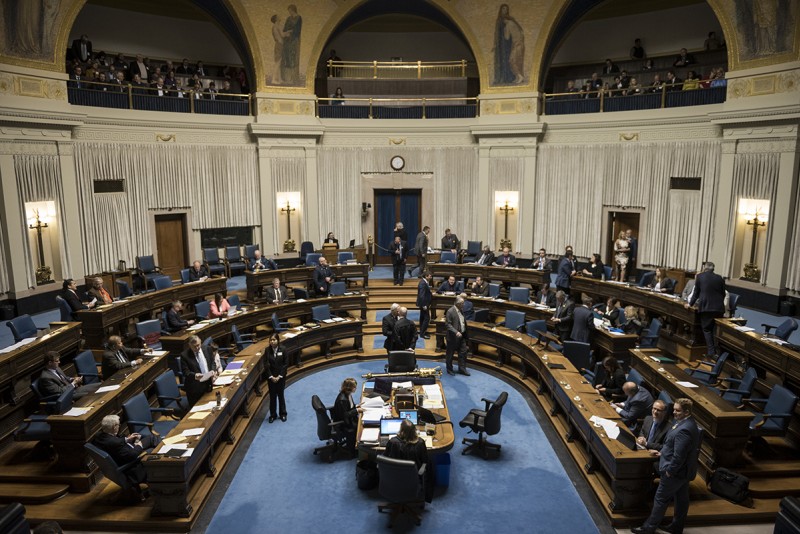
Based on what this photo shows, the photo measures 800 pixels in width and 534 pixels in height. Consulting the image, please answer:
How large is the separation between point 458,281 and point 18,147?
446 inches

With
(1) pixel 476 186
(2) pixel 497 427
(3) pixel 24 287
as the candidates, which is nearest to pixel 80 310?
(3) pixel 24 287

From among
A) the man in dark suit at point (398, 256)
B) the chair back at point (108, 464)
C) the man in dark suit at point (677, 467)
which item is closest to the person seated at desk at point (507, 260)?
the man in dark suit at point (398, 256)

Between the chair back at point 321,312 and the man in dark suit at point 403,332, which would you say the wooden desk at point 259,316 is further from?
the man in dark suit at point 403,332

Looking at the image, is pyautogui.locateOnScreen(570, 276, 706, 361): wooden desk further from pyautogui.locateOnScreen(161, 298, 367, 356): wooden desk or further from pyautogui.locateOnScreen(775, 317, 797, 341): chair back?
pyautogui.locateOnScreen(161, 298, 367, 356): wooden desk

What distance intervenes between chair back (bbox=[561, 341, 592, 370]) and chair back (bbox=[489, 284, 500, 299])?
Answer: 4028 mm

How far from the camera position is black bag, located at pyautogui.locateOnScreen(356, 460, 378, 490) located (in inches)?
293

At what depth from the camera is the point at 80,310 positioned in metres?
11.1

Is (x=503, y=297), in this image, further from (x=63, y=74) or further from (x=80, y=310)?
(x=63, y=74)

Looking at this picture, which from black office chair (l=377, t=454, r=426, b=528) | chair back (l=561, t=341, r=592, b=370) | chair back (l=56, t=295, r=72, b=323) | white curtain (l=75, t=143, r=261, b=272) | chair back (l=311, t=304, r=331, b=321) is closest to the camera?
black office chair (l=377, t=454, r=426, b=528)

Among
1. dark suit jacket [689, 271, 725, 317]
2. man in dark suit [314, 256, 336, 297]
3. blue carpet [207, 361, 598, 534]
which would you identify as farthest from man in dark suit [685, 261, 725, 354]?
man in dark suit [314, 256, 336, 297]

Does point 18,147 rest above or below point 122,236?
above

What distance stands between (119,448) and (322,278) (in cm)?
792

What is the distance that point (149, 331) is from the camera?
11.3 meters

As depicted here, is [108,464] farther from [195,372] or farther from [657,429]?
[657,429]
